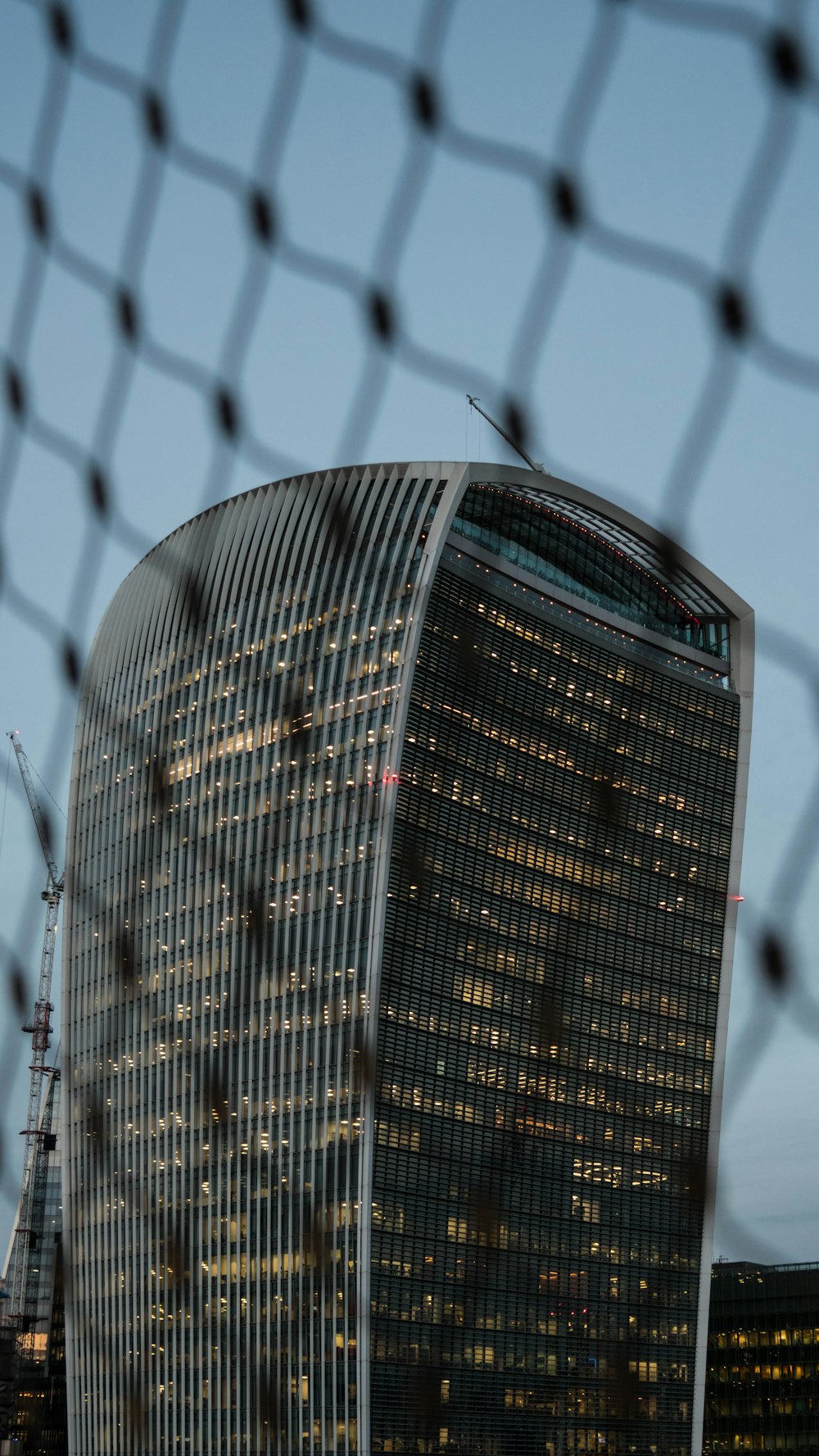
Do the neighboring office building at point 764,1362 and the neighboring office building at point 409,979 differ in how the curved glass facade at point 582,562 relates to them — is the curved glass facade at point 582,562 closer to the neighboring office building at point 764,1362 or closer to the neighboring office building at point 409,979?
the neighboring office building at point 409,979

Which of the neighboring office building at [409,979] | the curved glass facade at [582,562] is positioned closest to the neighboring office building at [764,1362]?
the neighboring office building at [409,979]

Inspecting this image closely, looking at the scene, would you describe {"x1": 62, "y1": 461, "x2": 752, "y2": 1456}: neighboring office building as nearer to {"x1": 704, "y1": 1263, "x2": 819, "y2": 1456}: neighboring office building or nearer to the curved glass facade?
the curved glass facade

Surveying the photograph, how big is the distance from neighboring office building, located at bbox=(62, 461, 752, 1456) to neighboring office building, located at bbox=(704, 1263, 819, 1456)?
10696 mm

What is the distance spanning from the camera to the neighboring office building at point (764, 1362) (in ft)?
193

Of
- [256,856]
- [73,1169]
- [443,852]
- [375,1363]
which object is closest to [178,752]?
[256,856]

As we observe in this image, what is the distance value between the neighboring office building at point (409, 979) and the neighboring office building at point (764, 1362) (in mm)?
10696

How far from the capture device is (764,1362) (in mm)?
61312

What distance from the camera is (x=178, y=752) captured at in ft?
171

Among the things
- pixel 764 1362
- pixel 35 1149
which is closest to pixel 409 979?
pixel 764 1362

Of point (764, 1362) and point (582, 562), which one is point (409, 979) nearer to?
point (582, 562)

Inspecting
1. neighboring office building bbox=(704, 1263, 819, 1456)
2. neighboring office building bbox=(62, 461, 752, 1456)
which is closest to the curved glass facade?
neighboring office building bbox=(62, 461, 752, 1456)

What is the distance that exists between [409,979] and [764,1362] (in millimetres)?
26800

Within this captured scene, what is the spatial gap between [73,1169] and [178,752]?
15.1 meters

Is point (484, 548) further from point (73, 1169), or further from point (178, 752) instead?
point (73, 1169)
